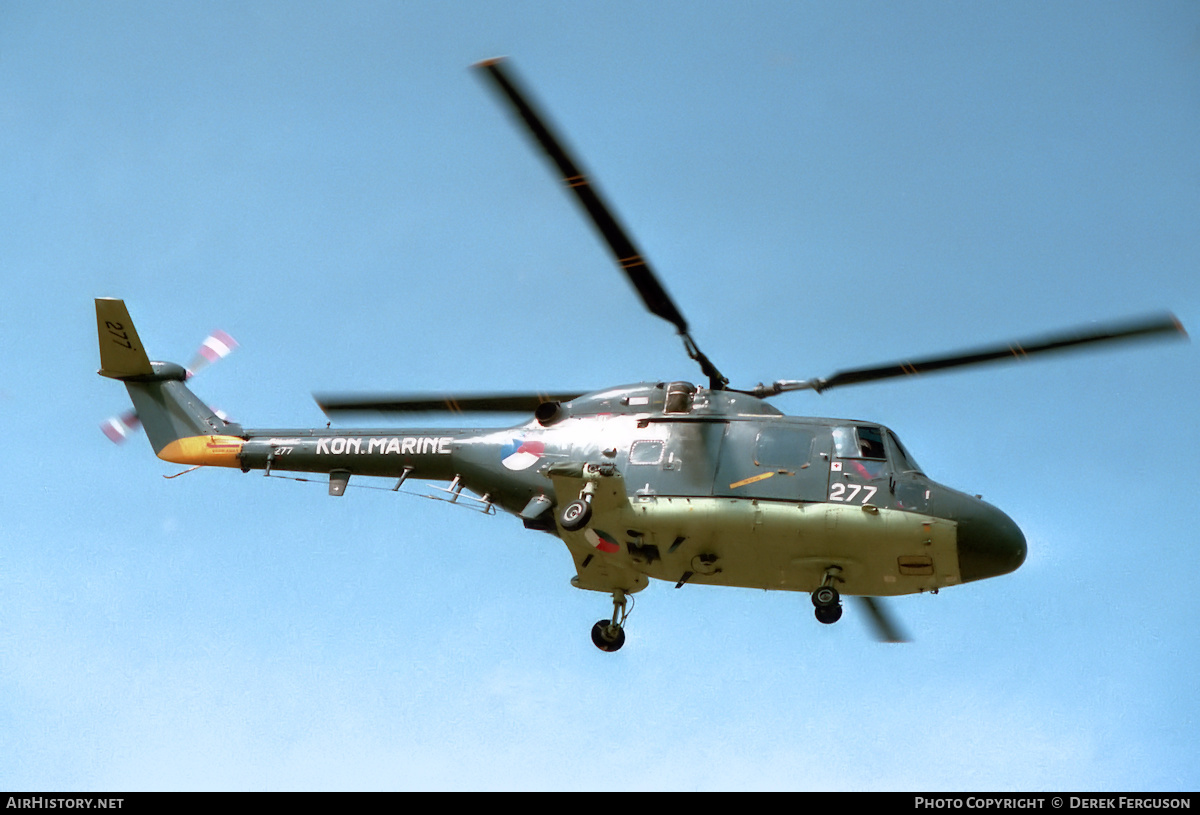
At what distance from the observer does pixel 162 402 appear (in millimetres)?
23438

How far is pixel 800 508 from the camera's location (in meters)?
18.6

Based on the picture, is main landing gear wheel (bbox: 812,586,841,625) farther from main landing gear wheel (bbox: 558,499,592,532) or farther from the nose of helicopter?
main landing gear wheel (bbox: 558,499,592,532)

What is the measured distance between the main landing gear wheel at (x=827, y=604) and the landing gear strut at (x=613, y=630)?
3246 millimetres

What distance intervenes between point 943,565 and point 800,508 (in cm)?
213

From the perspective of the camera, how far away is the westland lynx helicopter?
18359 mm

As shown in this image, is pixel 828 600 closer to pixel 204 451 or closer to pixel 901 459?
pixel 901 459

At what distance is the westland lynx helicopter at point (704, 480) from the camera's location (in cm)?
1836

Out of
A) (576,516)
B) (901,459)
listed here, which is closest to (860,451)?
(901,459)

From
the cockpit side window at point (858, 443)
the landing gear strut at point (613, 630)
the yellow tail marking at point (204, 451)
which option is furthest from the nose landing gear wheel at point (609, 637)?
the yellow tail marking at point (204, 451)

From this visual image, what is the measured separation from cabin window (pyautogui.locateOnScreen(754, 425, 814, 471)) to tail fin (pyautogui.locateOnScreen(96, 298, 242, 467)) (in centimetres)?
895

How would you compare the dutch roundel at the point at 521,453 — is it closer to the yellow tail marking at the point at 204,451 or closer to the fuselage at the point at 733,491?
the fuselage at the point at 733,491

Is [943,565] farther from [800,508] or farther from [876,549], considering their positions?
[800,508]

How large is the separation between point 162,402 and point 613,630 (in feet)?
30.1
